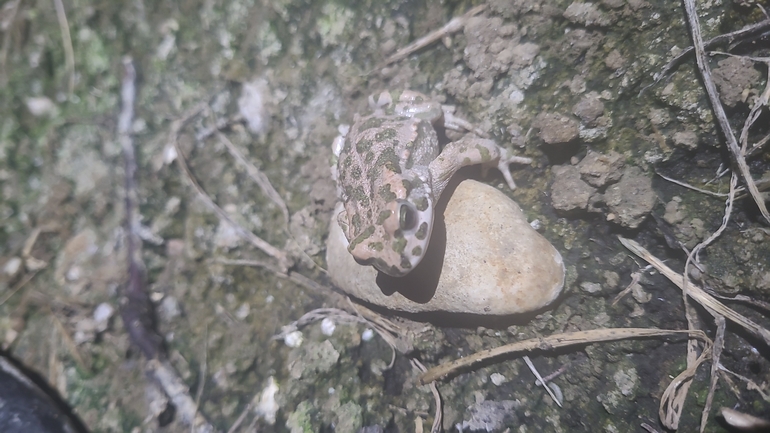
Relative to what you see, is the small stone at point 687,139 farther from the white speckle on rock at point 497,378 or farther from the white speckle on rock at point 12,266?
the white speckle on rock at point 12,266

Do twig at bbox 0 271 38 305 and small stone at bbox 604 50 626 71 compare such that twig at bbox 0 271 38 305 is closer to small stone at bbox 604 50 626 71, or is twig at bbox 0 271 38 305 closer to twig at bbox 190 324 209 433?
twig at bbox 190 324 209 433

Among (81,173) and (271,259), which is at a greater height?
(81,173)

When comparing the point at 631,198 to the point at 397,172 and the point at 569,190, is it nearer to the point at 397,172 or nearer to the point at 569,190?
the point at 569,190

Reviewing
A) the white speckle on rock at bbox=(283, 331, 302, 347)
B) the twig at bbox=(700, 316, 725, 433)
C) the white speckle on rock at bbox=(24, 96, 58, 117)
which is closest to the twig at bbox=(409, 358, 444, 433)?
the white speckle on rock at bbox=(283, 331, 302, 347)

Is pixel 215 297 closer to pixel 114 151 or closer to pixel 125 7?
pixel 114 151

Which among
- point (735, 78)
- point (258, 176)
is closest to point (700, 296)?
point (735, 78)

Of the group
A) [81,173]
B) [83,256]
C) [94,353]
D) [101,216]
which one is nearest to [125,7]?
[81,173]
